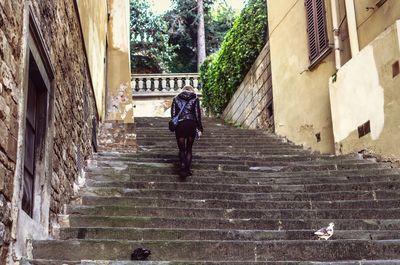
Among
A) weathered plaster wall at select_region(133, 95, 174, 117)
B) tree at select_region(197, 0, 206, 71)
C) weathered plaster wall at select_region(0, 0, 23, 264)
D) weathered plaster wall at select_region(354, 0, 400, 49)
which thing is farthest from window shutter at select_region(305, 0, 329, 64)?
tree at select_region(197, 0, 206, 71)

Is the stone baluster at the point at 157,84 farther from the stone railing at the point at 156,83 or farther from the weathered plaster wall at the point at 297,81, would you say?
the weathered plaster wall at the point at 297,81

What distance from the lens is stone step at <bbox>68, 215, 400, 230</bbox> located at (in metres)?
5.44

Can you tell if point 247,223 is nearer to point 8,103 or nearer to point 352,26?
point 8,103

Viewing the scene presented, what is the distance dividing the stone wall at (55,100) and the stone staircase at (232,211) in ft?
1.47

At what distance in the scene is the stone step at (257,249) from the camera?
4.58m

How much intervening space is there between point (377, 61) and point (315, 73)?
245 cm

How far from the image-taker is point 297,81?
11.2 meters

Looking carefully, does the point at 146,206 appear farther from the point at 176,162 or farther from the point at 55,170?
the point at 176,162

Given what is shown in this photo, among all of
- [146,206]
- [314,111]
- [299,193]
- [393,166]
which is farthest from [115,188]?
[314,111]

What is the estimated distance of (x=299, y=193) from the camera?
6699 mm

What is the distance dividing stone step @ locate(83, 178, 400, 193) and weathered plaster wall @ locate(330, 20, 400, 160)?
3.05 ft

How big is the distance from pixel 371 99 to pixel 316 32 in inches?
107

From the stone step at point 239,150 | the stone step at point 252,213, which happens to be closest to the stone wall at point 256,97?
the stone step at point 239,150

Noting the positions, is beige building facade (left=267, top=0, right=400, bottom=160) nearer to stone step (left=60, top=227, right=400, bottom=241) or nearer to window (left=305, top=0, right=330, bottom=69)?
window (left=305, top=0, right=330, bottom=69)
